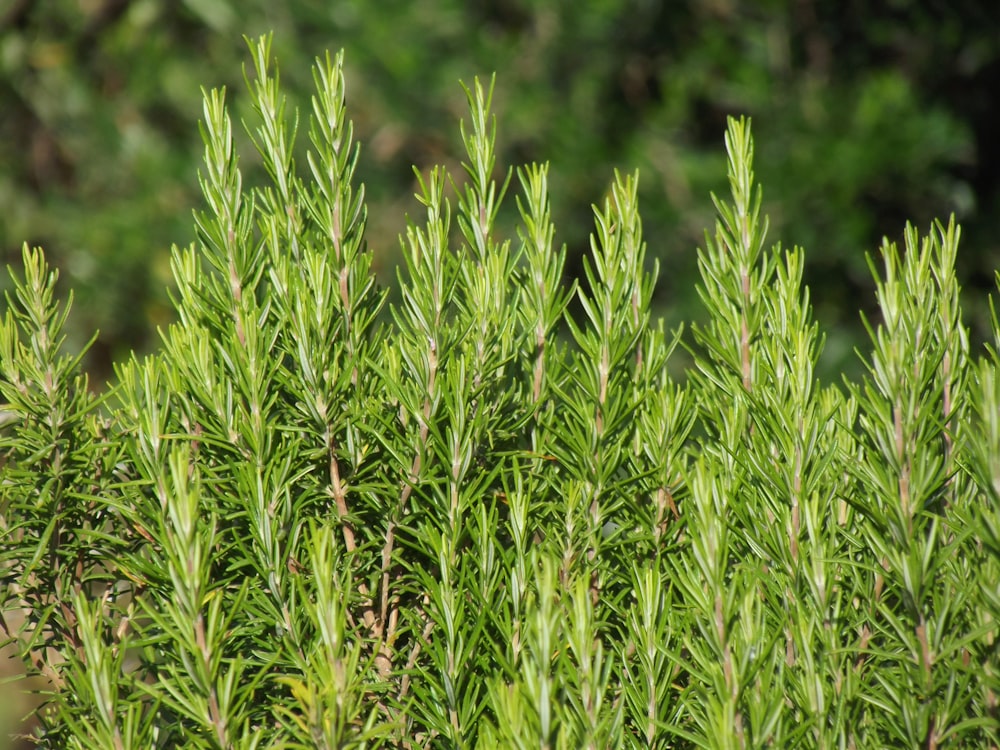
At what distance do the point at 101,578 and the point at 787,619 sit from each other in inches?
23.2

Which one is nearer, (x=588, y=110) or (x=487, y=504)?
(x=487, y=504)

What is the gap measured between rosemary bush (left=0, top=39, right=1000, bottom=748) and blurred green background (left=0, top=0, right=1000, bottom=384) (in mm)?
2380

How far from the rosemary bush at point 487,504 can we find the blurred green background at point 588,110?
93.7 inches

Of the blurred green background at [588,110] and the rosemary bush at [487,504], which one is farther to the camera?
the blurred green background at [588,110]

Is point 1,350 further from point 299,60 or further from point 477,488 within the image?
point 299,60

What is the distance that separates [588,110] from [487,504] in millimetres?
2896

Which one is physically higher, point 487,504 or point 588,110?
point 588,110

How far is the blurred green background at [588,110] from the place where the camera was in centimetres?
329

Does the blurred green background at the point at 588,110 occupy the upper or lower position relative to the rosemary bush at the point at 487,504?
upper

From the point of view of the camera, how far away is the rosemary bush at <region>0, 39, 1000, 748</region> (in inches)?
27.9

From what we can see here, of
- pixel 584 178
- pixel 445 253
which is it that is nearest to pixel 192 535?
pixel 445 253

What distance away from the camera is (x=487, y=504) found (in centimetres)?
92

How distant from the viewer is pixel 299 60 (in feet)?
11.8

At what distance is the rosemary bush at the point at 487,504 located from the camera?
0.71 m
